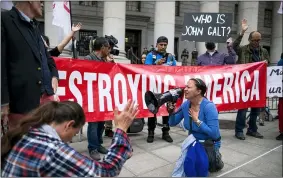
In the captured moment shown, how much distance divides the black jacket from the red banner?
1.71 m

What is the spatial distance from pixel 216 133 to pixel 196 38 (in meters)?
3.65

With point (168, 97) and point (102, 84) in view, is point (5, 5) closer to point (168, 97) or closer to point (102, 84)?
point (102, 84)

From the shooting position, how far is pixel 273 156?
4512 millimetres

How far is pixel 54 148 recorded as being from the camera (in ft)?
4.86

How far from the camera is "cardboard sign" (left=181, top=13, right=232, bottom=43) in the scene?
6.42m

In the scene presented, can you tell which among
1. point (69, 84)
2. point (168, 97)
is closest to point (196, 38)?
point (69, 84)

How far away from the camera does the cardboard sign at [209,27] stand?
6418mm

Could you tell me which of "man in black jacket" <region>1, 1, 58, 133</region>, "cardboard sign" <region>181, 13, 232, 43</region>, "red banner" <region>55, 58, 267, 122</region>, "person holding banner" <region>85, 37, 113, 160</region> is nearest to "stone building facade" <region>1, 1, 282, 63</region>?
"cardboard sign" <region>181, 13, 232, 43</region>

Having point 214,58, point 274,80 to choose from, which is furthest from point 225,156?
point 274,80

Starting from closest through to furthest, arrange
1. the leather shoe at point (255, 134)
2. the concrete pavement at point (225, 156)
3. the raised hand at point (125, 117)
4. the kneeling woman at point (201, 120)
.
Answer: the raised hand at point (125, 117), the kneeling woman at point (201, 120), the concrete pavement at point (225, 156), the leather shoe at point (255, 134)

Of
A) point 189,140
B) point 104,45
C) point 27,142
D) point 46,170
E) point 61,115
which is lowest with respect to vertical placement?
point 189,140

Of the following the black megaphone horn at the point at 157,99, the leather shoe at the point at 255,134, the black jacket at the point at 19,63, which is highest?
the black jacket at the point at 19,63

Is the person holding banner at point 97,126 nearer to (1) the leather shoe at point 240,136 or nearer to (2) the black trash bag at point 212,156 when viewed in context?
(2) the black trash bag at point 212,156

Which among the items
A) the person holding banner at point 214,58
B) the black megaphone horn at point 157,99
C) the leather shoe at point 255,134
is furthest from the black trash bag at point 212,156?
the person holding banner at point 214,58
